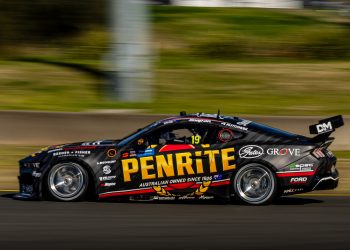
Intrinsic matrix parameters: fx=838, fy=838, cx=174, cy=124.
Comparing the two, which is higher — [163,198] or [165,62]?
[165,62]

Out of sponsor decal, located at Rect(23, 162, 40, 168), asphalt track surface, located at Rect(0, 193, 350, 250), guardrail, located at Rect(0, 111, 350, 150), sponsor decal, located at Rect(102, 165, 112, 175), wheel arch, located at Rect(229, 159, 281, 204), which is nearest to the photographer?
asphalt track surface, located at Rect(0, 193, 350, 250)

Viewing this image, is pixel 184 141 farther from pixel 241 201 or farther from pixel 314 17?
pixel 314 17

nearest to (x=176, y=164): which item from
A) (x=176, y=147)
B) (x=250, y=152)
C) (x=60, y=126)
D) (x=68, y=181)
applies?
(x=176, y=147)

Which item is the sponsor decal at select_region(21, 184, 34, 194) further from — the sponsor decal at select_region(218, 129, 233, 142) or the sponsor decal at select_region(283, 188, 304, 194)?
the sponsor decal at select_region(283, 188, 304, 194)

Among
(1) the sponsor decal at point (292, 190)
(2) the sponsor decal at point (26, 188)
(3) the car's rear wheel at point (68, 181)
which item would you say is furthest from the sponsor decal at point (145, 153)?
(1) the sponsor decal at point (292, 190)

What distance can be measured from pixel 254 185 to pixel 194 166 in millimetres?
804

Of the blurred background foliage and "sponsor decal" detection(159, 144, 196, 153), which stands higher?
the blurred background foliage

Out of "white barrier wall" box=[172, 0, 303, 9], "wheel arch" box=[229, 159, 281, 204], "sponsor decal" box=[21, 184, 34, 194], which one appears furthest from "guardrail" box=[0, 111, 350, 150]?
"white barrier wall" box=[172, 0, 303, 9]

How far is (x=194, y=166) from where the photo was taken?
10742 mm

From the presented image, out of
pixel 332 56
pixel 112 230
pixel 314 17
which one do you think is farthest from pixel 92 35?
pixel 112 230

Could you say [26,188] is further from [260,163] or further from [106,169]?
[260,163]

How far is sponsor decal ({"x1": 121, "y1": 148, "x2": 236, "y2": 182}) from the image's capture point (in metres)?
10.7

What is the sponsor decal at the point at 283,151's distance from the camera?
1069cm

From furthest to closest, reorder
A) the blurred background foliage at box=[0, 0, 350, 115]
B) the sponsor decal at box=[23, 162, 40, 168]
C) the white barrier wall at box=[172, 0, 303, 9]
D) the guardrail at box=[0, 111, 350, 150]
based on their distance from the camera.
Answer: the white barrier wall at box=[172, 0, 303, 9] < the blurred background foliage at box=[0, 0, 350, 115] < the guardrail at box=[0, 111, 350, 150] < the sponsor decal at box=[23, 162, 40, 168]
